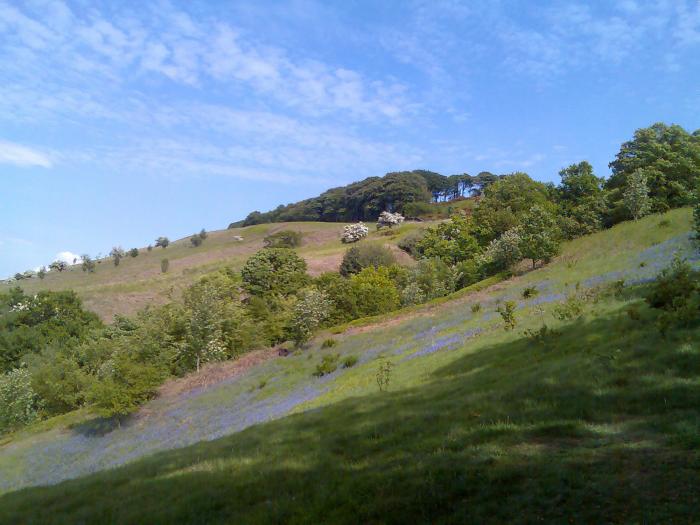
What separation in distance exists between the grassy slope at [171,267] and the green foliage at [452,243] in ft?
58.0

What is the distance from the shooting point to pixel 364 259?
257 feet

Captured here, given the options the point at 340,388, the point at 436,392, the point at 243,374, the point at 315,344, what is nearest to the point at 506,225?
the point at 315,344

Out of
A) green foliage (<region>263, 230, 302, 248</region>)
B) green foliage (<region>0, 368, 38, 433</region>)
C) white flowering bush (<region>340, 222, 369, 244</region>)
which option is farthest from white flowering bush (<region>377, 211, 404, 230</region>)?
green foliage (<region>0, 368, 38, 433</region>)

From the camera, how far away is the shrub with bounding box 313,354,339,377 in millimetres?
27141

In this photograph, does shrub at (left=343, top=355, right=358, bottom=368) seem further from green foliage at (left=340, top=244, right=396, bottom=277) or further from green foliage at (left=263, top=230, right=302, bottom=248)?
green foliage at (left=263, top=230, right=302, bottom=248)

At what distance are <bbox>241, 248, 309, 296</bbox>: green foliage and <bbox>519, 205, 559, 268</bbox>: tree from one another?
31.8 m

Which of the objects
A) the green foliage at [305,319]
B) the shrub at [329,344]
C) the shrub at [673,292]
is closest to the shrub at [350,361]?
the shrub at [329,344]

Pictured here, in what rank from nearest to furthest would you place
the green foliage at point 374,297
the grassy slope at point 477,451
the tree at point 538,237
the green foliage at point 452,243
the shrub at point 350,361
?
the grassy slope at point 477,451 → the shrub at point 350,361 → the tree at point 538,237 → the green foliage at point 374,297 → the green foliage at point 452,243

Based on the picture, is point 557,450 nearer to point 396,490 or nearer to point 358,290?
point 396,490

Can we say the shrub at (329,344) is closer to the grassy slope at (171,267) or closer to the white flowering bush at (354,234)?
the grassy slope at (171,267)

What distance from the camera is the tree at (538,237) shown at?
4419 centimetres

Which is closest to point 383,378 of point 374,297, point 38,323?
point 374,297

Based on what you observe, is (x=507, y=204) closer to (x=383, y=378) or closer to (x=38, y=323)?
(x=383, y=378)

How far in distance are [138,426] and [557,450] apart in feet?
93.9
